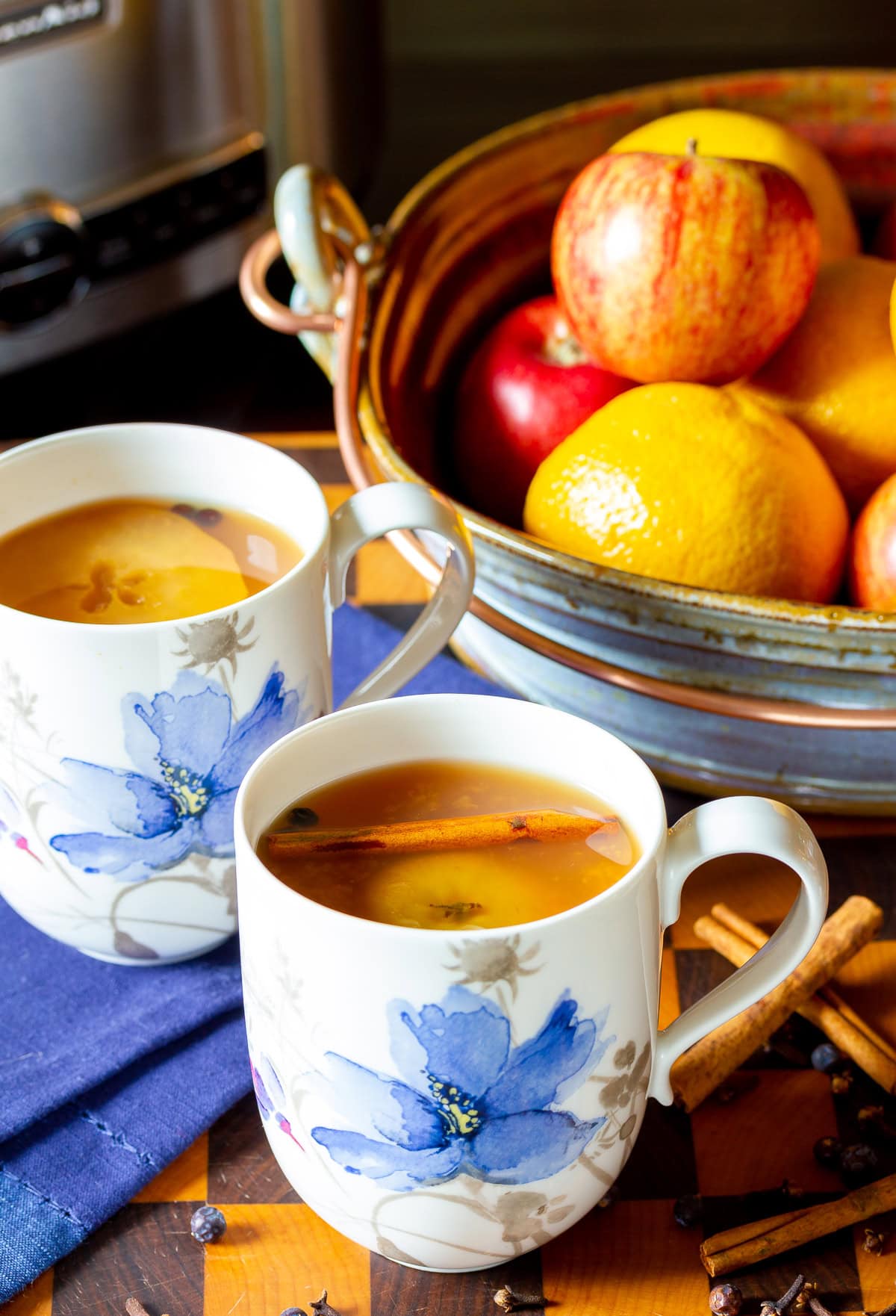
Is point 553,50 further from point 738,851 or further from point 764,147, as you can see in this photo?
point 738,851

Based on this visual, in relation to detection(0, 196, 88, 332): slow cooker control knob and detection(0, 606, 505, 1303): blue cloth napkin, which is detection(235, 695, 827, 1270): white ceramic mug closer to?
detection(0, 606, 505, 1303): blue cloth napkin

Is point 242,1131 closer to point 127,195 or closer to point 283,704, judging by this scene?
point 283,704

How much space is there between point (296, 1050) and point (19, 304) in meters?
0.68

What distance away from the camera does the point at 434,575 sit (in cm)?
65

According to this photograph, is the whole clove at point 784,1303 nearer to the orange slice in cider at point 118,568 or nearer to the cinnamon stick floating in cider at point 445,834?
the cinnamon stick floating in cider at point 445,834

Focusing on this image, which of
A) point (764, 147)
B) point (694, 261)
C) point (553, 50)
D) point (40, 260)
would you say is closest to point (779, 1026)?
point (694, 261)

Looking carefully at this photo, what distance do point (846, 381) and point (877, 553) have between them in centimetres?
11

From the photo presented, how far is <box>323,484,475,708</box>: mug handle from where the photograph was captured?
56cm

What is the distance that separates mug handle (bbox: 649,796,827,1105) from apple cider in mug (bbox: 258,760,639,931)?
2 cm

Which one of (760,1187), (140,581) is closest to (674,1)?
(140,581)

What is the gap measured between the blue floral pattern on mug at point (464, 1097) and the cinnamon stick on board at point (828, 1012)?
0.15m

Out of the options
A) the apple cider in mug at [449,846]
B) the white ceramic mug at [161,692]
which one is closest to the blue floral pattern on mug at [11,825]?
the white ceramic mug at [161,692]

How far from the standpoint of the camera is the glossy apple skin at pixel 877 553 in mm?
618

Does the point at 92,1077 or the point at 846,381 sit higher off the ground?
the point at 846,381
